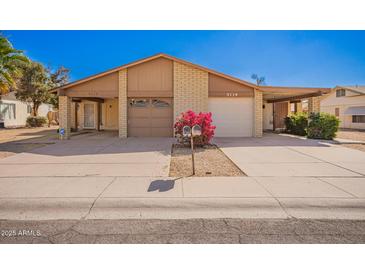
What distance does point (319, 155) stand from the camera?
27.3ft

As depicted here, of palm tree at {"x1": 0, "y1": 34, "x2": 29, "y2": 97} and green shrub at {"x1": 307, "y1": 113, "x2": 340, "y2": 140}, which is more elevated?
palm tree at {"x1": 0, "y1": 34, "x2": 29, "y2": 97}

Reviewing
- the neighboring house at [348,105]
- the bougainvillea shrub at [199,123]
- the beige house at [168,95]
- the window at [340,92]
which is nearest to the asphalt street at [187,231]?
the bougainvillea shrub at [199,123]

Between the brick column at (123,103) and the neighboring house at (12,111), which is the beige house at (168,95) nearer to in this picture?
the brick column at (123,103)

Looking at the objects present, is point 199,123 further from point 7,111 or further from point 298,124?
point 7,111

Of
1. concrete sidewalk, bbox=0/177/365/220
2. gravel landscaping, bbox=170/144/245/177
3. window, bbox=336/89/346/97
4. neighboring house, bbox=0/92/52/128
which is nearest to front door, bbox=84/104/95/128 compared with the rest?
neighboring house, bbox=0/92/52/128

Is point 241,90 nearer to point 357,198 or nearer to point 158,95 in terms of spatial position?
point 158,95

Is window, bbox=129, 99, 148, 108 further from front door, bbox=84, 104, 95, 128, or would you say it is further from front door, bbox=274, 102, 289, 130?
front door, bbox=274, 102, 289, 130

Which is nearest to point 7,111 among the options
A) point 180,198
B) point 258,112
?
point 258,112

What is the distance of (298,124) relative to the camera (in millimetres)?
16141

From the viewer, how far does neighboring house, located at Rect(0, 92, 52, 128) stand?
24.2 meters

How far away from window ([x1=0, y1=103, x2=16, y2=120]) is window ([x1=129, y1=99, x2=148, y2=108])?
19338 mm

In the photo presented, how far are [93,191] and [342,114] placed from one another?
107 ft

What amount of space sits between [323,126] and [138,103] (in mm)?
11592

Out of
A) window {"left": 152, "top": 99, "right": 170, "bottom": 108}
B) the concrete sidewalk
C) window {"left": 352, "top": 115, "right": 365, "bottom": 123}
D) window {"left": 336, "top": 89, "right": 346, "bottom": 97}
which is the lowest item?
the concrete sidewalk
